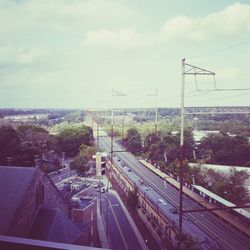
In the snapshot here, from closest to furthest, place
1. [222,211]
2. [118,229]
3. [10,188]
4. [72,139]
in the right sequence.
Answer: [10,188] < [118,229] < [222,211] < [72,139]

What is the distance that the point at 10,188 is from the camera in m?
6.04

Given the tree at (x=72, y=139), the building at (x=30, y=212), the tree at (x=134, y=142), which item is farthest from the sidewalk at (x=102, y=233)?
the tree at (x=72, y=139)

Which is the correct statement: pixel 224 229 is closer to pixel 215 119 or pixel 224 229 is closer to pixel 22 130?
pixel 22 130

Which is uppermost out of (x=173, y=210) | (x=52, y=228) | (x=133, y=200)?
(x=52, y=228)

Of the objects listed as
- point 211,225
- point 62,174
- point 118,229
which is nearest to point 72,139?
point 62,174

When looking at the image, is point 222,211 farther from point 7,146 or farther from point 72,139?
point 72,139

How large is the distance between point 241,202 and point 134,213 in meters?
4.19

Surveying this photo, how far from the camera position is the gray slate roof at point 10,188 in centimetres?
534

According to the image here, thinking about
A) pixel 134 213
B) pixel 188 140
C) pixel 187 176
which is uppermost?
pixel 188 140

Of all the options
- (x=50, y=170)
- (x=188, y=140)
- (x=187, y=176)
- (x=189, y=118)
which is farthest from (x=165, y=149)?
(x=189, y=118)

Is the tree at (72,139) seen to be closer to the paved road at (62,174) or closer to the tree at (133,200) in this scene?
the paved road at (62,174)

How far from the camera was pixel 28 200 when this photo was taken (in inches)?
243

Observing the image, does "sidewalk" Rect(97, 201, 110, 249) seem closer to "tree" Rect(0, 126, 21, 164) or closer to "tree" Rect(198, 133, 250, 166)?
"tree" Rect(0, 126, 21, 164)

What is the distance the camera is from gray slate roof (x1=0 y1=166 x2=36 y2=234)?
5338 mm
